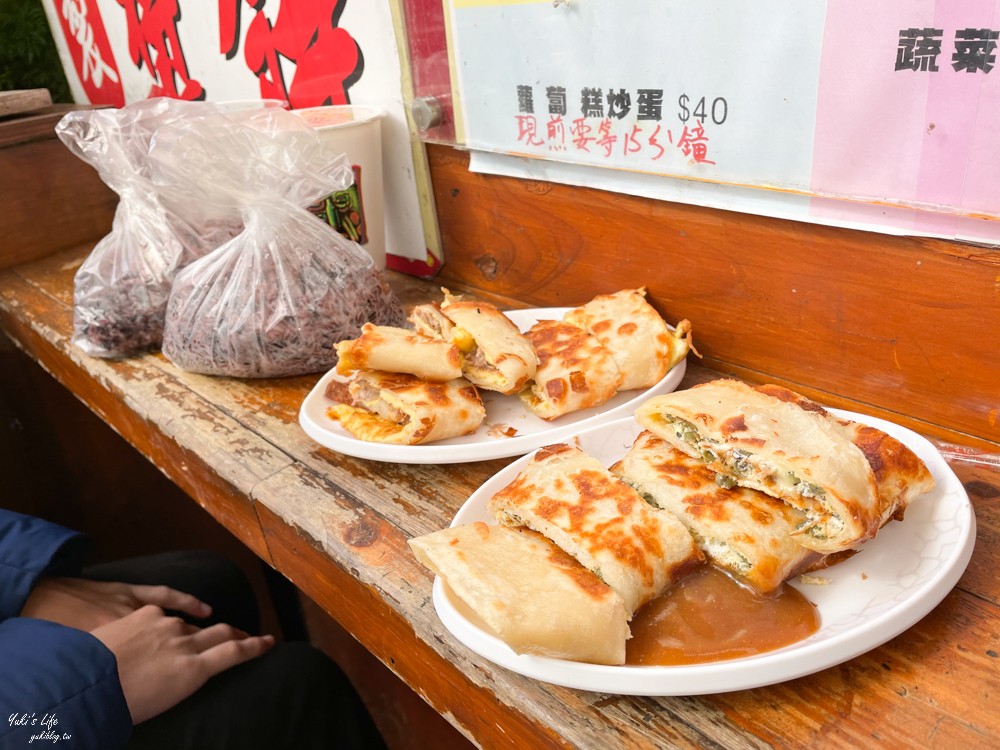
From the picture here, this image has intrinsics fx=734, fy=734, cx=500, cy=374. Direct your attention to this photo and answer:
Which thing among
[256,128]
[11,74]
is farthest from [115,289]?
[11,74]

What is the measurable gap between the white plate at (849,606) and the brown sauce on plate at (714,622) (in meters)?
0.03

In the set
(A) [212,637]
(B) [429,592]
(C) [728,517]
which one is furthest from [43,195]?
(C) [728,517]

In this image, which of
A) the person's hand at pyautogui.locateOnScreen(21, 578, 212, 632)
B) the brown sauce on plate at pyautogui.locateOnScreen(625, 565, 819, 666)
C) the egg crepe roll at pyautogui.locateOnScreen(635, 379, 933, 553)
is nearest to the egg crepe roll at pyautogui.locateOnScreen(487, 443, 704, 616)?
the brown sauce on plate at pyautogui.locateOnScreen(625, 565, 819, 666)

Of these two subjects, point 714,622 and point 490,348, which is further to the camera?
point 490,348

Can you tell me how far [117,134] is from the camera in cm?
197

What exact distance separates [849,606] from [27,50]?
4163 mm

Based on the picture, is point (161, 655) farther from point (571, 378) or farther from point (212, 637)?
point (571, 378)

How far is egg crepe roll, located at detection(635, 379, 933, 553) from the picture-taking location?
3.14 ft

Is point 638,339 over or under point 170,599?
over

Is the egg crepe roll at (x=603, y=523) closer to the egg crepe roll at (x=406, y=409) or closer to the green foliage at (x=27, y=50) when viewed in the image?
the egg crepe roll at (x=406, y=409)

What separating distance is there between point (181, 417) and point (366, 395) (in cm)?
53

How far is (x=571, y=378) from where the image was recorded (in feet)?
4.74

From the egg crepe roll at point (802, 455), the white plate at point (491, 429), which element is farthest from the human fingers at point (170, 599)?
the egg crepe roll at point (802, 455)

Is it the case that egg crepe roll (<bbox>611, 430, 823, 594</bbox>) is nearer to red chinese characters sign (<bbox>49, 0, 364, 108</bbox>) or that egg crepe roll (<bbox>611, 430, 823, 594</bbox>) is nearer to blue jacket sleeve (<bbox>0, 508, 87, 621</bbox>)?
blue jacket sleeve (<bbox>0, 508, 87, 621</bbox>)
